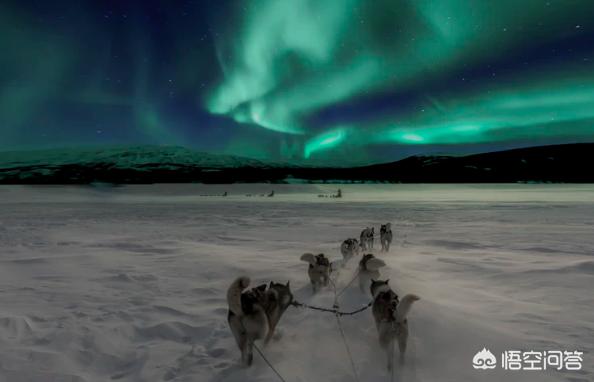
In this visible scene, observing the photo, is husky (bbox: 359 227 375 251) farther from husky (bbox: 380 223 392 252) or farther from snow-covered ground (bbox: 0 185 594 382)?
snow-covered ground (bbox: 0 185 594 382)

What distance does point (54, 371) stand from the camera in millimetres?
3166

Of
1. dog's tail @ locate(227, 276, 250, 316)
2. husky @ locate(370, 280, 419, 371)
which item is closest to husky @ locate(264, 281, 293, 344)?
dog's tail @ locate(227, 276, 250, 316)

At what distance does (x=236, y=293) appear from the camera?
2719mm

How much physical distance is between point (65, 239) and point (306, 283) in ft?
30.6

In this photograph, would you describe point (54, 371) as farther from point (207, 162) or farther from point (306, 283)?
point (207, 162)

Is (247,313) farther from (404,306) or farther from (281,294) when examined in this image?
(404,306)

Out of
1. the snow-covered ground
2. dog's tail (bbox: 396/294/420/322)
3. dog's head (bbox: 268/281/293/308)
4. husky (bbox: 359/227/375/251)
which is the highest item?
dog's tail (bbox: 396/294/420/322)

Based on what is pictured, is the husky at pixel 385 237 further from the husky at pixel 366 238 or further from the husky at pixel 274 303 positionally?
the husky at pixel 274 303

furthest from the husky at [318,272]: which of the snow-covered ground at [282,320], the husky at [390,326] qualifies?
the husky at [390,326]

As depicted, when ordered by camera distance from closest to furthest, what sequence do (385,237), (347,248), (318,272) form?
(318,272) < (347,248) < (385,237)

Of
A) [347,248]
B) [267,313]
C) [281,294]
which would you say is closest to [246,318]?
[267,313]

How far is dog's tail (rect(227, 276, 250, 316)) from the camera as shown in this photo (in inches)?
104

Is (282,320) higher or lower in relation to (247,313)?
lower

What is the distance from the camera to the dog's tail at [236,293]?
263cm
